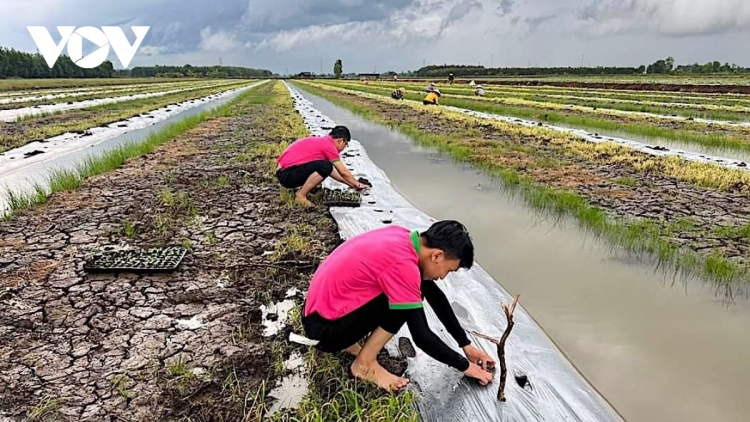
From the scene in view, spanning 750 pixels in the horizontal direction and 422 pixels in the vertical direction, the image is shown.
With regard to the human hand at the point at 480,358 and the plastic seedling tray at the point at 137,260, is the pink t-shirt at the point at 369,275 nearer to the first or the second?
the human hand at the point at 480,358

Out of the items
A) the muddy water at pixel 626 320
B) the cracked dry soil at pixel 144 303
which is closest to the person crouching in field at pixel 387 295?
the cracked dry soil at pixel 144 303

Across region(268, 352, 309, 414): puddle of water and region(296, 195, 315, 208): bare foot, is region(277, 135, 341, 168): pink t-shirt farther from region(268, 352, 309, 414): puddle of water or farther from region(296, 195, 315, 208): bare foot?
region(268, 352, 309, 414): puddle of water

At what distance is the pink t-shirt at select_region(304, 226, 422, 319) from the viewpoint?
1829 mm

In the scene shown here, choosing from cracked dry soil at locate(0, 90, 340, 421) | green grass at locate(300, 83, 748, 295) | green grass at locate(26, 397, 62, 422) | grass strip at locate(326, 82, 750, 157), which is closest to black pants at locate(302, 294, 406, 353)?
cracked dry soil at locate(0, 90, 340, 421)

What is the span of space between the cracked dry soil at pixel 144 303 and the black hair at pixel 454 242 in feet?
3.02

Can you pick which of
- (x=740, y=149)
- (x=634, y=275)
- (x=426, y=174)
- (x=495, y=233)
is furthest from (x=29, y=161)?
(x=740, y=149)

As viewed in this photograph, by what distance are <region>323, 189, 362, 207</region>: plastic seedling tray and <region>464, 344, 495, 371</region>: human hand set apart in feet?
8.53

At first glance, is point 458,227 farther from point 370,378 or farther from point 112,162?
point 112,162

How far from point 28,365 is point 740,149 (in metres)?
9.92

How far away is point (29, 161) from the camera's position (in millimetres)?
6906

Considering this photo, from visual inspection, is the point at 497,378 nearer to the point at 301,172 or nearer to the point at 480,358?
the point at 480,358

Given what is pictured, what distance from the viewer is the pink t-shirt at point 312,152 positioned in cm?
454

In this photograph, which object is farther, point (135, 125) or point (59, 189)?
point (135, 125)

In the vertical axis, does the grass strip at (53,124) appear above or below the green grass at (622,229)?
below
